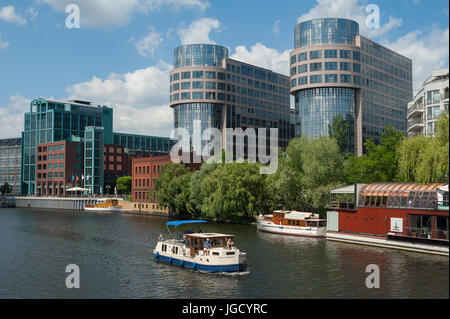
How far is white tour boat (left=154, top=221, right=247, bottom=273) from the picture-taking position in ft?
151

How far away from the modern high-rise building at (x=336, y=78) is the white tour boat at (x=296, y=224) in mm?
75512

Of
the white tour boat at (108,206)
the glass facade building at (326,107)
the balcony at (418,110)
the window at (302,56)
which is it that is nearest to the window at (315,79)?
the glass facade building at (326,107)

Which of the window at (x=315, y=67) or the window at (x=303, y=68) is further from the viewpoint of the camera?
the window at (x=303, y=68)

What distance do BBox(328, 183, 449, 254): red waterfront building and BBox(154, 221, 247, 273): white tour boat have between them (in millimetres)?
20464

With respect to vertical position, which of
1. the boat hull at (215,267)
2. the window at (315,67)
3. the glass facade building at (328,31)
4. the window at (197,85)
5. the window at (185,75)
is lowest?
the boat hull at (215,267)

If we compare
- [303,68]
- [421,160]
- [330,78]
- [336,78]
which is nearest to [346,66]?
[336,78]

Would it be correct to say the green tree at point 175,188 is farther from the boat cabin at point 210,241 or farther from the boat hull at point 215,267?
the boat hull at point 215,267

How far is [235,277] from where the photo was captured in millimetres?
44750

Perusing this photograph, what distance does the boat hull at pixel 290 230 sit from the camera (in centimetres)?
7681

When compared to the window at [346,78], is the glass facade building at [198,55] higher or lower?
higher

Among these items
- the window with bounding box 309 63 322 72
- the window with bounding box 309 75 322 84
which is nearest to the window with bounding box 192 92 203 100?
the window with bounding box 309 75 322 84

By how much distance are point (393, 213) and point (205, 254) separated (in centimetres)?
2823

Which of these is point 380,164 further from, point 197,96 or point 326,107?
point 197,96
